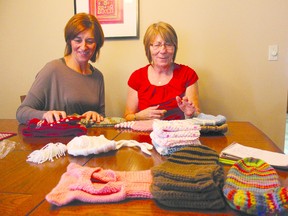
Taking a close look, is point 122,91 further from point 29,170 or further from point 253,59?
point 29,170

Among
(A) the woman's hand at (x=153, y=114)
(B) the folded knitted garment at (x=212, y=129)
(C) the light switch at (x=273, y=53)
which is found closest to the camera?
(B) the folded knitted garment at (x=212, y=129)

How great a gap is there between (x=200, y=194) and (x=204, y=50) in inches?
67.9

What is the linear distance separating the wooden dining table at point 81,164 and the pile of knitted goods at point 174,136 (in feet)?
0.12

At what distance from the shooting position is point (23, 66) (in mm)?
2402

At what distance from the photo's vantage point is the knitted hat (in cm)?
48

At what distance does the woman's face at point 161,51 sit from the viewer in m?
1.64

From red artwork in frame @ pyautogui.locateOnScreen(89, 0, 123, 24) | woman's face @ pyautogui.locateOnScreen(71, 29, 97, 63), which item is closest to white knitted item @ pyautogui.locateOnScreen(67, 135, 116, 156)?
woman's face @ pyautogui.locateOnScreen(71, 29, 97, 63)

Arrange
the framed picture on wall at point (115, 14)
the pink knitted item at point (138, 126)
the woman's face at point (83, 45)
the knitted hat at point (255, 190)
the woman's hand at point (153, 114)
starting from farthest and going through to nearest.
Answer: the framed picture on wall at point (115, 14)
the woman's face at point (83, 45)
the woman's hand at point (153, 114)
the pink knitted item at point (138, 126)
the knitted hat at point (255, 190)

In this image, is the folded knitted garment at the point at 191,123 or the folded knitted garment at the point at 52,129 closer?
the folded knitted garment at the point at 191,123

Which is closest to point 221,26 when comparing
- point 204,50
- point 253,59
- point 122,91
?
point 204,50

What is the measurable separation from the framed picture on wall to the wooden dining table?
1.14 meters

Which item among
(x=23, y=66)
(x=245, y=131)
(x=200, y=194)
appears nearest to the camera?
(x=200, y=194)

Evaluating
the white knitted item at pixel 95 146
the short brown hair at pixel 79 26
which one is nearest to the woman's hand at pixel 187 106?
the white knitted item at pixel 95 146

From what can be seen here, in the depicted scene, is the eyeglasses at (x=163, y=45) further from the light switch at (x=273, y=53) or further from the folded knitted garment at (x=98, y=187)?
the folded knitted garment at (x=98, y=187)
